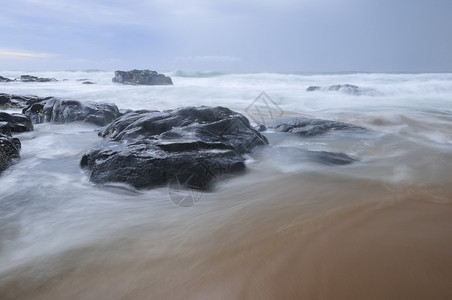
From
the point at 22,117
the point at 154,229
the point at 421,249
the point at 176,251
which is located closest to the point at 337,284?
the point at 421,249

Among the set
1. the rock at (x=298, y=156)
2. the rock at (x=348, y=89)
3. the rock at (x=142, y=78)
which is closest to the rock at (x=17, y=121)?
the rock at (x=298, y=156)

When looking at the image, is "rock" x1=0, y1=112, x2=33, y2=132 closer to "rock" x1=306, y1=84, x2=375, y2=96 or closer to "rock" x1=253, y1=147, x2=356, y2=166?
"rock" x1=253, y1=147, x2=356, y2=166

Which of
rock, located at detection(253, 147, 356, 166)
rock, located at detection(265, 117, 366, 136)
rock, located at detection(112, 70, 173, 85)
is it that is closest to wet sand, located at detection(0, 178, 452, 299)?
rock, located at detection(253, 147, 356, 166)

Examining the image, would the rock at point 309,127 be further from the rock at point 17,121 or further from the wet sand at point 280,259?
the rock at point 17,121

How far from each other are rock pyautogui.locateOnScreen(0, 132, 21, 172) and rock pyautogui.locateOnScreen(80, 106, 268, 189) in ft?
3.49

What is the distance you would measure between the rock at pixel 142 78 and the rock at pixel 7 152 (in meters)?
25.0

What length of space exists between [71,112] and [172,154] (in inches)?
217

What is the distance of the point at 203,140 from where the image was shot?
393cm

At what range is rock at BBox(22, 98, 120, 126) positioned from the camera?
756 cm

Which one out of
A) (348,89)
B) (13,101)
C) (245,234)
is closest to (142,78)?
(13,101)

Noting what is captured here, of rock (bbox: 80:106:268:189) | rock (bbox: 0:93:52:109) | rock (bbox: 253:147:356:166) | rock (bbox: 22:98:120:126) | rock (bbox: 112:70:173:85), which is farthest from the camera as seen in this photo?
rock (bbox: 112:70:173:85)

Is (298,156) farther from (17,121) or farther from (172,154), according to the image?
(17,121)

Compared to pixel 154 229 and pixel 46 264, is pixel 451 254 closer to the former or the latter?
pixel 154 229

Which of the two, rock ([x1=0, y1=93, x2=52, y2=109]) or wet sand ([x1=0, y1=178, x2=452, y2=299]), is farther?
rock ([x1=0, y1=93, x2=52, y2=109])
